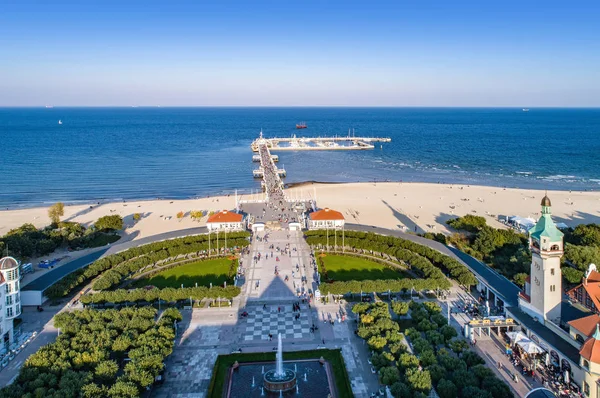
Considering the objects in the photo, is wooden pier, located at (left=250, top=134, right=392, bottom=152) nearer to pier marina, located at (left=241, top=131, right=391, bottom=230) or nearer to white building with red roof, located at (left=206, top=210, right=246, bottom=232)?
pier marina, located at (left=241, top=131, right=391, bottom=230)

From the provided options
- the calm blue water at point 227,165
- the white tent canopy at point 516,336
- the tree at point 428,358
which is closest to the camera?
the tree at point 428,358

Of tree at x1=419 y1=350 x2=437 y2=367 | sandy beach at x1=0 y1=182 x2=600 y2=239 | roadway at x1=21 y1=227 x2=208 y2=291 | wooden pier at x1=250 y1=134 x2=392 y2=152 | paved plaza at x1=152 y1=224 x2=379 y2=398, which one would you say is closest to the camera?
tree at x1=419 y1=350 x2=437 y2=367

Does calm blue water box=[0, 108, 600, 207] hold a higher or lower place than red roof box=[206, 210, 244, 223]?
higher

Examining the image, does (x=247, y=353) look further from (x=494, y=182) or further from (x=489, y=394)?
(x=494, y=182)

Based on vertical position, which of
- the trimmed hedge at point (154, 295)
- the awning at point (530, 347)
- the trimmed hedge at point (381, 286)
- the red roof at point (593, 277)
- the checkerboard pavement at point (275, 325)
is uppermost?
the red roof at point (593, 277)

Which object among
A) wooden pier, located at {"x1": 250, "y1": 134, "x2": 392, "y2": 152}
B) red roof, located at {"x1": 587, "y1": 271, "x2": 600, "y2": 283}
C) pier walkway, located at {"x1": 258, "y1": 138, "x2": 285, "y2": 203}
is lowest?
red roof, located at {"x1": 587, "y1": 271, "x2": 600, "y2": 283}

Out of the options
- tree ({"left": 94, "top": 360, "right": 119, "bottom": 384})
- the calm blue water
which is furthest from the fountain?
the calm blue water

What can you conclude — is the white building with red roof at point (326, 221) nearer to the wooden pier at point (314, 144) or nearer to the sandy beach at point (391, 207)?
the sandy beach at point (391, 207)

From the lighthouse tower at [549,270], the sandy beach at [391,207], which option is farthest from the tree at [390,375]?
the sandy beach at [391,207]
